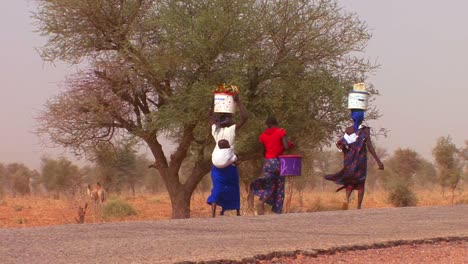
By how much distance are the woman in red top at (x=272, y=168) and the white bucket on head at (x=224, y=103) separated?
2.53 ft

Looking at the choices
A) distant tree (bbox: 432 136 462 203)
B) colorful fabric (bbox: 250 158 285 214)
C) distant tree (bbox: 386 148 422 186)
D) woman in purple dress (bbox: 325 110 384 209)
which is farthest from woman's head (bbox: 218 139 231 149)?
distant tree (bbox: 386 148 422 186)

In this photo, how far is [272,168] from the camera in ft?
41.0

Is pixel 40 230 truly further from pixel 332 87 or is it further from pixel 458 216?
pixel 332 87

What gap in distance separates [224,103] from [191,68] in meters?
8.54

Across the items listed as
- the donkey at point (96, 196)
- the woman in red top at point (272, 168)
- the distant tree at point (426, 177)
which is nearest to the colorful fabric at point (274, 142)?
the woman in red top at point (272, 168)

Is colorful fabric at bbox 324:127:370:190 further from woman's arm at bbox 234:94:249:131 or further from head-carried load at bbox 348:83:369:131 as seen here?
woman's arm at bbox 234:94:249:131

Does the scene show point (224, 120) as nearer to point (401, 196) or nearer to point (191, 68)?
point (191, 68)

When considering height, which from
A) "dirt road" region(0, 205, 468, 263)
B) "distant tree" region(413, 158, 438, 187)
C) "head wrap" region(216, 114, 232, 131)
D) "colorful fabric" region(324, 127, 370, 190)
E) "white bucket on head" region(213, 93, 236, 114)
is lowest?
"dirt road" region(0, 205, 468, 263)

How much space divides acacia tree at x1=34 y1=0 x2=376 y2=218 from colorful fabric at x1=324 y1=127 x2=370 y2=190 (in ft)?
21.9

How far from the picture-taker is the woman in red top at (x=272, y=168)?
12445 mm

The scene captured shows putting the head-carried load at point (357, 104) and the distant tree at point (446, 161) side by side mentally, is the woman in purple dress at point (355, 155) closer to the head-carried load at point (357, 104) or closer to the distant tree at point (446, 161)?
the head-carried load at point (357, 104)

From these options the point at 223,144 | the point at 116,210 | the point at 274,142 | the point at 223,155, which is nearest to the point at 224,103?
the point at 223,144

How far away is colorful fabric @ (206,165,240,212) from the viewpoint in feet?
39.5

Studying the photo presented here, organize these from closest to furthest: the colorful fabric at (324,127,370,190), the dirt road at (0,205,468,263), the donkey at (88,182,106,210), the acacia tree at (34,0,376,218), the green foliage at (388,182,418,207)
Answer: the dirt road at (0,205,468,263) → the colorful fabric at (324,127,370,190) → the acacia tree at (34,0,376,218) → the donkey at (88,182,106,210) → the green foliage at (388,182,418,207)
